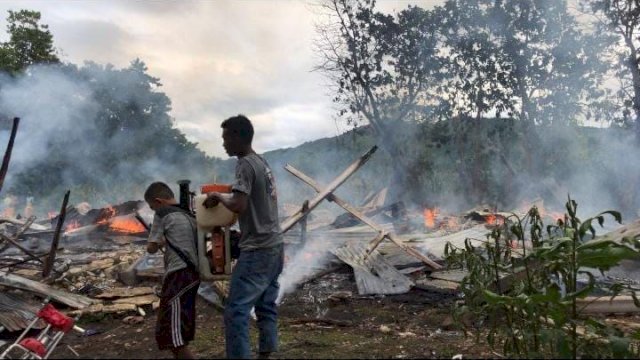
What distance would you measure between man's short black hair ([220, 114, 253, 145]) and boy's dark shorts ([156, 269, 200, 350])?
1.22m

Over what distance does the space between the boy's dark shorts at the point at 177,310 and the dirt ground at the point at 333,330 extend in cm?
71

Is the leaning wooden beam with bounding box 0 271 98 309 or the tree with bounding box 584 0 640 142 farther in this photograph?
the tree with bounding box 584 0 640 142

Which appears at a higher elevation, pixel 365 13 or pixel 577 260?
pixel 365 13

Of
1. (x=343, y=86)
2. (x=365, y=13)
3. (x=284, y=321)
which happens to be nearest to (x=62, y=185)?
(x=343, y=86)

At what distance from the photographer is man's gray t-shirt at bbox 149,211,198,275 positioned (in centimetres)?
425

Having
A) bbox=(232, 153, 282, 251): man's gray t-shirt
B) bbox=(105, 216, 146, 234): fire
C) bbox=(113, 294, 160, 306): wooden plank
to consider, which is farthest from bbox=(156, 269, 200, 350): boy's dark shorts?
bbox=(105, 216, 146, 234): fire

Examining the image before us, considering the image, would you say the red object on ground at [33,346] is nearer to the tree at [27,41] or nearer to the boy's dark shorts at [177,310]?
the boy's dark shorts at [177,310]

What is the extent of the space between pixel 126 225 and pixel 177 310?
465 inches

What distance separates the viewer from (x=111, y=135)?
2927 cm

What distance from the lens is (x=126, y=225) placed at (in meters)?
15.0

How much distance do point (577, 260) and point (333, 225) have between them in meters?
11.6

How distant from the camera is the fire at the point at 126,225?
1484 centimetres

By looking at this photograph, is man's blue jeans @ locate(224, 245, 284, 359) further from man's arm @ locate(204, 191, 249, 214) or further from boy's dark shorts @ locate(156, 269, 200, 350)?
boy's dark shorts @ locate(156, 269, 200, 350)

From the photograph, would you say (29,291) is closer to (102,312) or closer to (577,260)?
(102,312)
